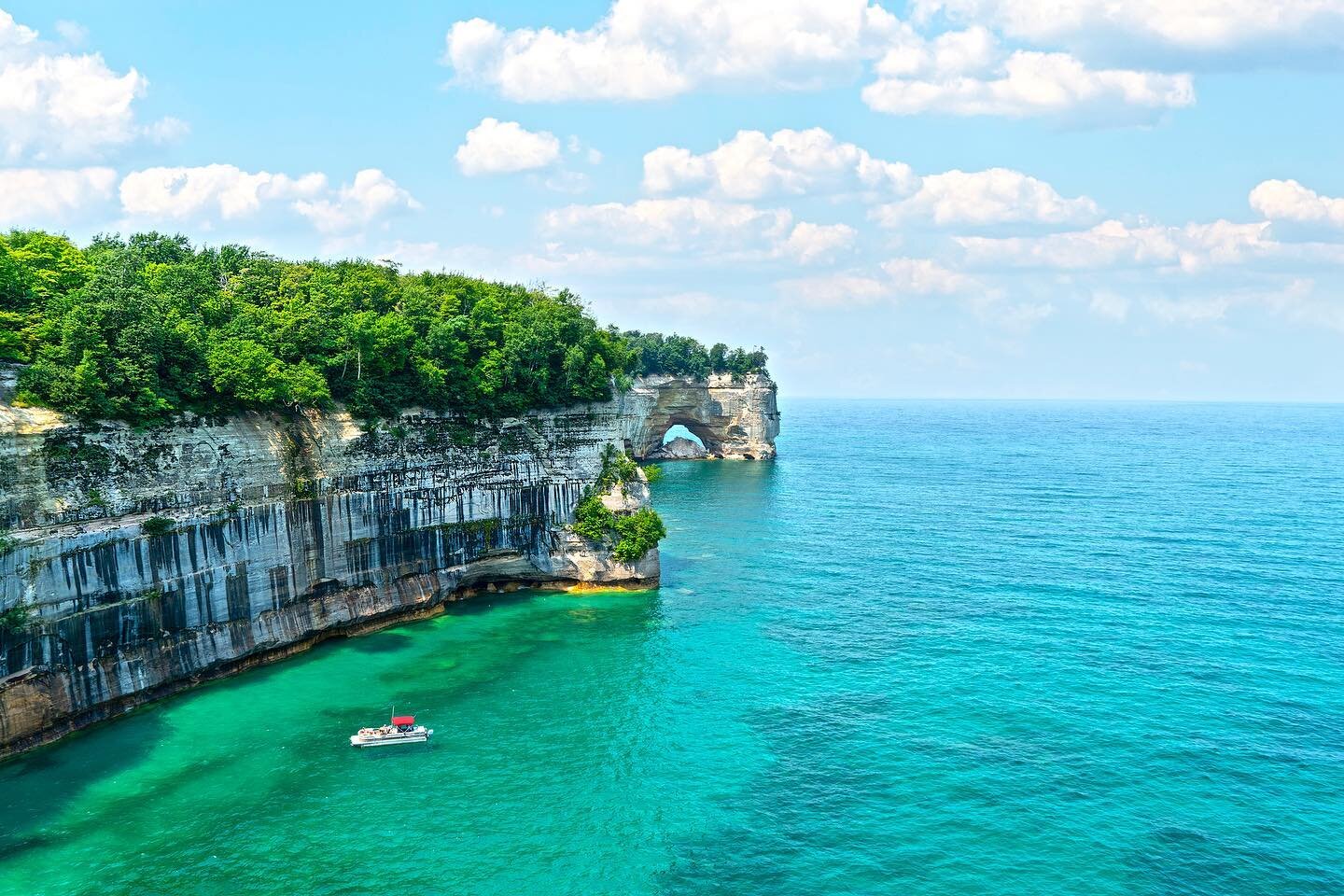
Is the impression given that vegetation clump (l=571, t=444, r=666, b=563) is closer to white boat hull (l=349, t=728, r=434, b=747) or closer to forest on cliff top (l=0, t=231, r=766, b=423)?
forest on cliff top (l=0, t=231, r=766, b=423)

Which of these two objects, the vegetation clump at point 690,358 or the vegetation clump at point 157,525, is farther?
the vegetation clump at point 690,358

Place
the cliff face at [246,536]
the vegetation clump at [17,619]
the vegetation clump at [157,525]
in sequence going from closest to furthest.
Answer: the vegetation clump at [17,619], the cliff face at [246,536], the vegetation clump at [157,525]

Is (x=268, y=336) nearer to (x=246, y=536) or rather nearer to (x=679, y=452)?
(x=246, y=536)

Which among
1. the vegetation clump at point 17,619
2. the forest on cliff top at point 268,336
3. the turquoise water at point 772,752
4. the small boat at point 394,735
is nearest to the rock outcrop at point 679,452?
the forest on cliff top at point 268,336

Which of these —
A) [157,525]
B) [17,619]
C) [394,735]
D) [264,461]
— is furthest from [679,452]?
[17,619]

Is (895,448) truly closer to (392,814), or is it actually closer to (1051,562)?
(1051,562)

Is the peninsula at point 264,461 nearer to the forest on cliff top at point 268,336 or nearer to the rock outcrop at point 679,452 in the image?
the forest on cliff top at point 268,336

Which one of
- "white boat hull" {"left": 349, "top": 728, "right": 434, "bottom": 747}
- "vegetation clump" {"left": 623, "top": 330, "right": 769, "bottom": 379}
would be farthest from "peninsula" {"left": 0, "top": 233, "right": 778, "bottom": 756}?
"vegetation clump" {"left": 623, "top": 330, "right": 769, "bottom": 379}

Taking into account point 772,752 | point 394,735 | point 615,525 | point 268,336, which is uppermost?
point 268,336
